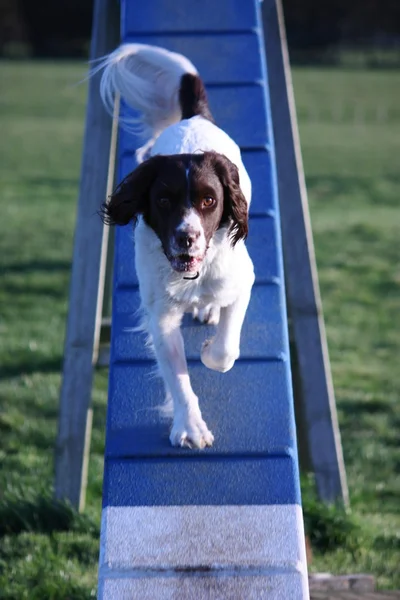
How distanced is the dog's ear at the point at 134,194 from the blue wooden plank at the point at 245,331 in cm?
56

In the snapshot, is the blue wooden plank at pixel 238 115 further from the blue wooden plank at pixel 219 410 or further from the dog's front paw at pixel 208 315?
the blue wooden plank at pixel 219 410

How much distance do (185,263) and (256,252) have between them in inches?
43.6

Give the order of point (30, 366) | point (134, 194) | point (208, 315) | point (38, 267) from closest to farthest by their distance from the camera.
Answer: point (134, 194) < point (208, 315) < point (30, 366) < point (38, 267)

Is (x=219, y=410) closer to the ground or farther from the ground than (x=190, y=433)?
farther from the ground

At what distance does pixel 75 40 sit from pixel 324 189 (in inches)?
1094

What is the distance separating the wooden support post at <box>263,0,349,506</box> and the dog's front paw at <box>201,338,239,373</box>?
143cm

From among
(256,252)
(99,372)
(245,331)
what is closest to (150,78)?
(256,252)

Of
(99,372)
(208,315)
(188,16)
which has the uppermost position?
(188,16)

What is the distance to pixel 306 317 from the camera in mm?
5457

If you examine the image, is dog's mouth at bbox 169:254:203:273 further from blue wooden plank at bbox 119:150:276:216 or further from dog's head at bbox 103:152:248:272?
blue wooden plank at bbox 119:150:276:216

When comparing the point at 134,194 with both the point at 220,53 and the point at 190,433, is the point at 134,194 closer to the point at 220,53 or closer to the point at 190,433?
the point at 190,433

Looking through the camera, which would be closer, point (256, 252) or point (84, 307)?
point (256, 252)

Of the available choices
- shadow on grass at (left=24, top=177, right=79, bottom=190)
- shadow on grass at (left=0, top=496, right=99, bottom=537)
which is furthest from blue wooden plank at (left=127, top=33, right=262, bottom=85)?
shadow on grass at (left=24, top=177, right=79, bottom=190)

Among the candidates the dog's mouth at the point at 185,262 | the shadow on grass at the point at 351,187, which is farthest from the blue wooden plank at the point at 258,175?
the shadow on grass at the point at 351,187
